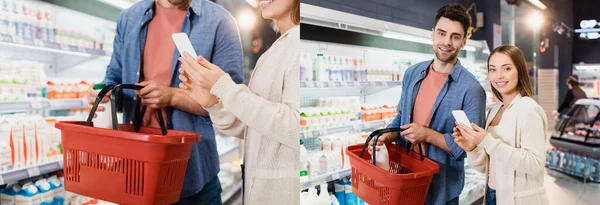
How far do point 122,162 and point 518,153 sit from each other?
83.7 inches

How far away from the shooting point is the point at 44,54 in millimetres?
2734

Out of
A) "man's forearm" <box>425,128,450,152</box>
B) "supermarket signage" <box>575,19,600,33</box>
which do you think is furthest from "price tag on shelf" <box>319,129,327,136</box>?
"supermarket signage" <box>575,19,600,33</box>

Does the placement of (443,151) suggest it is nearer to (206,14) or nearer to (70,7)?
(206,14)

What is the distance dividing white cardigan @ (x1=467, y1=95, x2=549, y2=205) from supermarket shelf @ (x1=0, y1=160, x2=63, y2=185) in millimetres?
2370

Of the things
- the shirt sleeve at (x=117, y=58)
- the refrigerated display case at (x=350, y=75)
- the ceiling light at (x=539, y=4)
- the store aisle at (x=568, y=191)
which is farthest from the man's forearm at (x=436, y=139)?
the ceiling light at (x=539, y=4)

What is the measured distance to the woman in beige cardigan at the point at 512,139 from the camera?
98.6 inches

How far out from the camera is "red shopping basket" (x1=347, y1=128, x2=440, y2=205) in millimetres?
2113

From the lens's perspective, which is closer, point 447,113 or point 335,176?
point 447,113

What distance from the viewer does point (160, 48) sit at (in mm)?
1794

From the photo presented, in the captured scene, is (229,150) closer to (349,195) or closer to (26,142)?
(26,142)

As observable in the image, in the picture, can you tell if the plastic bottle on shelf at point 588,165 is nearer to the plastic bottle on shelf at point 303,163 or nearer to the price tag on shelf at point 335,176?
the price tag on shelf at point 335,176

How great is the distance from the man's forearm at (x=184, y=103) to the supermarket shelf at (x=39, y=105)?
92cm

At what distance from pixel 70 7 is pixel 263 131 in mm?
1173

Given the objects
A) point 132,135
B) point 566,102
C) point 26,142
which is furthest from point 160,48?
point 566,102
